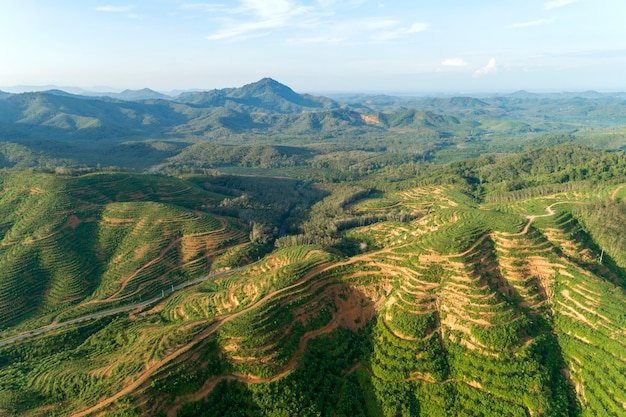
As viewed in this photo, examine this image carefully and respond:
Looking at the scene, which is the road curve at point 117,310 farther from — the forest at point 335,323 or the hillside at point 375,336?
the hillside at point 375,336

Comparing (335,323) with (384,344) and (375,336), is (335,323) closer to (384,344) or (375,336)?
(375,336)

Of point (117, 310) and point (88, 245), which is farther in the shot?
point (88, 245)

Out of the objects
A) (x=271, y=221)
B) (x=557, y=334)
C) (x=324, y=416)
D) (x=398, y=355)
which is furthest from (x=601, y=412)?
(x=271, y=221)

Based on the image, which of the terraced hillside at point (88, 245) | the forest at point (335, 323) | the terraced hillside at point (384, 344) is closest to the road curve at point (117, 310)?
the forest at point (335, 323)

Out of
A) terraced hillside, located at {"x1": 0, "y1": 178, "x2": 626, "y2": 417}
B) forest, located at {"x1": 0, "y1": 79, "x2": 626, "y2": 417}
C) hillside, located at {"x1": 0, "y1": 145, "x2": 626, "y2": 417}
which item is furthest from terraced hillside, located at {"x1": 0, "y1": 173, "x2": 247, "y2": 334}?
terraced hillside, located at {"x1": 0, "y1": 178, "x2": 626, "y2": 417}

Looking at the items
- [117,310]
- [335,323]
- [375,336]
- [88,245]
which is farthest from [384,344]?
[88,245]
